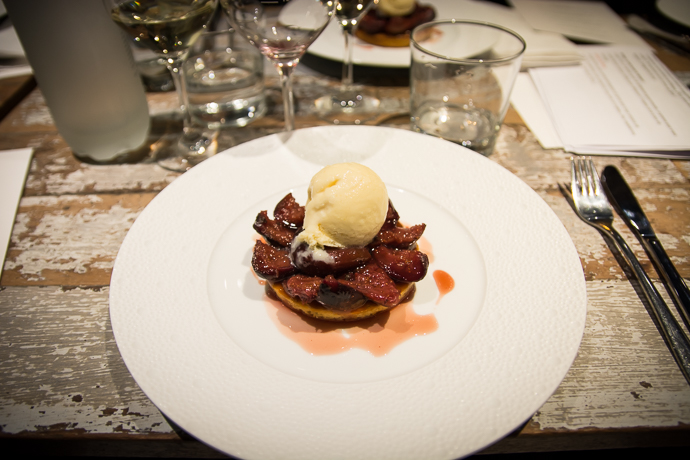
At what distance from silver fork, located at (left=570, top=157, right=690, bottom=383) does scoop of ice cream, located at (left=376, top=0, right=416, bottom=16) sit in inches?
56.2

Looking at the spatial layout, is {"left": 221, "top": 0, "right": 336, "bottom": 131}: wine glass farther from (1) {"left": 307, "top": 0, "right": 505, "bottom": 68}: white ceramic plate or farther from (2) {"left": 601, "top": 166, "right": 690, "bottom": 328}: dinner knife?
(2) {"left": 601, "top": 166, "right": 690, "bottom": 328}: dinner knife

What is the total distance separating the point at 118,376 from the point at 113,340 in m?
0.12

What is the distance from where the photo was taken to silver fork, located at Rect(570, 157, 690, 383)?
1.05 m

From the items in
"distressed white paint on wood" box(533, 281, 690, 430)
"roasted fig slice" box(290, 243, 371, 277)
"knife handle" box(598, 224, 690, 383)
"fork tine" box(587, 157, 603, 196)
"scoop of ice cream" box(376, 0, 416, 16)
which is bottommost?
"distressed white paint on wood" box(533, 281, 690, 430)

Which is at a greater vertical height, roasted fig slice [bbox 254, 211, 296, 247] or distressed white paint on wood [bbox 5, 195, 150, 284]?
roasted fig slice [bbox 254, 211, 296, 247]

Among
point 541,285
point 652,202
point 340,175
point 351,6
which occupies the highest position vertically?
point 351,6

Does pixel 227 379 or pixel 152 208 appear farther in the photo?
pixel 152 208

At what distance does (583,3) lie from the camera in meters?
3.05

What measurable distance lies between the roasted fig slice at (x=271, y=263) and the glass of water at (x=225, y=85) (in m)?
1.00

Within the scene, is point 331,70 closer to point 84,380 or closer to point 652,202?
point 652,202

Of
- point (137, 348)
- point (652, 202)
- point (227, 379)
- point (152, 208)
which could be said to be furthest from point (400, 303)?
point (652, 202)

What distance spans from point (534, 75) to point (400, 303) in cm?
176

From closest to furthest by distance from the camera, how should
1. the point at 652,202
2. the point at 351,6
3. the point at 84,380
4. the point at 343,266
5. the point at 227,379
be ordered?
the point at 227,379 → the point at 84,380 → the point at 343,266 → the point at 652,202 → the point at 351,6

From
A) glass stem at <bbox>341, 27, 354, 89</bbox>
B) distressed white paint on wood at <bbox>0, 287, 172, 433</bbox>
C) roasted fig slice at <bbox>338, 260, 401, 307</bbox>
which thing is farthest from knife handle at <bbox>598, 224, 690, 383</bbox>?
glass stem at <bbox>341, 27, 354, 89</bbox>
